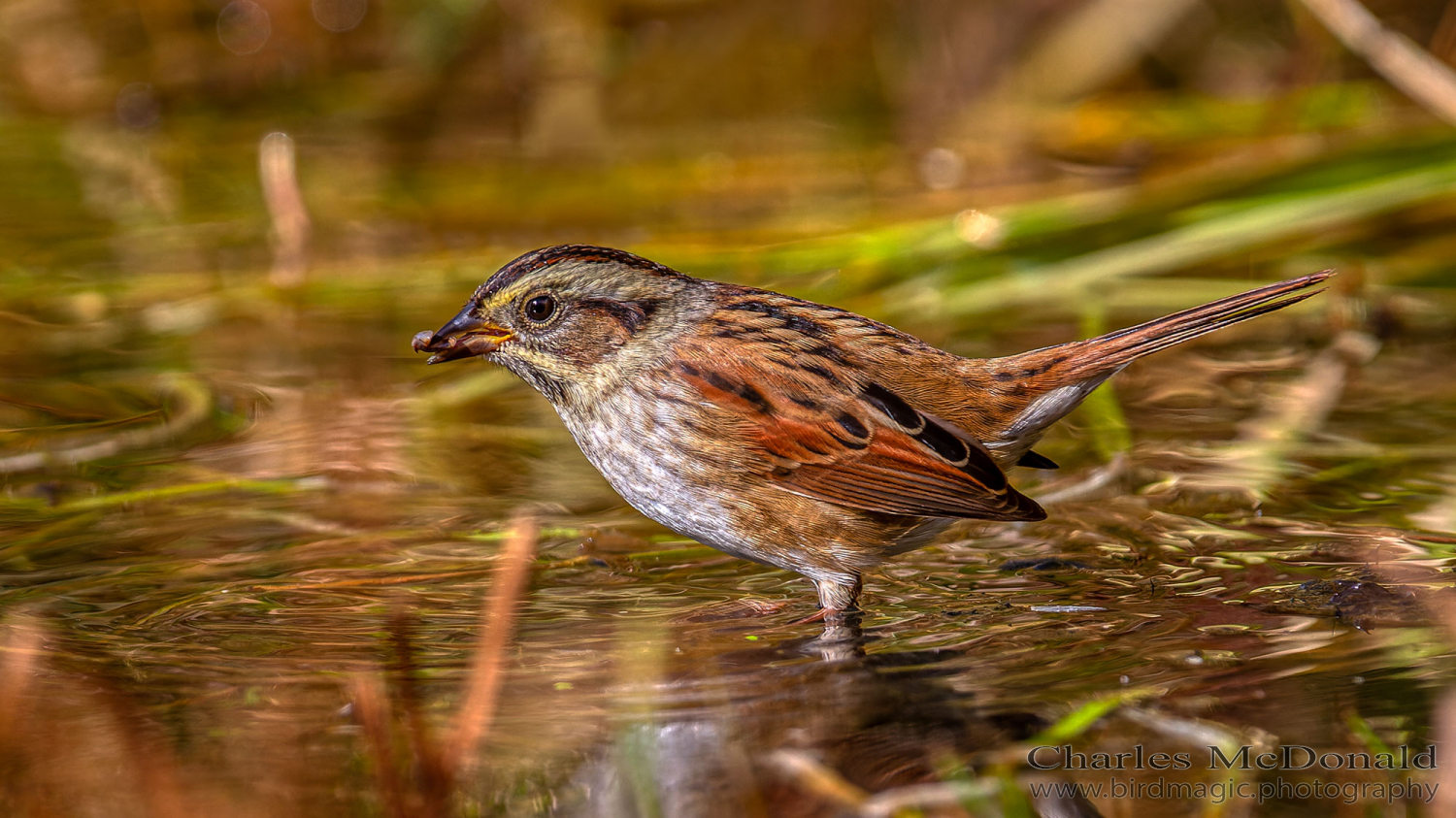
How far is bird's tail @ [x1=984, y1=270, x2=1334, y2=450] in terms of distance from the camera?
→ 4125 mm

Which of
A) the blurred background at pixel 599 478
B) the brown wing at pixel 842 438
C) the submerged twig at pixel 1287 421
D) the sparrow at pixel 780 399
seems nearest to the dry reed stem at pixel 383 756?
the blurred background at pixel 599 478

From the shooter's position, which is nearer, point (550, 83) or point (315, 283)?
point (315, 283)

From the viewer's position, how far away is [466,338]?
14.2 feet

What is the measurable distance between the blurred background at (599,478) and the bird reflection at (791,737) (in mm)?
13

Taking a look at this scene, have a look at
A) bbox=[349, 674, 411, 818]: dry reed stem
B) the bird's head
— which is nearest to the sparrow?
the bird's head

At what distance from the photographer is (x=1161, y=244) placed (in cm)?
629

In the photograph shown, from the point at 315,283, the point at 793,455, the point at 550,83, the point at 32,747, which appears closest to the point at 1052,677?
the point at 793,455

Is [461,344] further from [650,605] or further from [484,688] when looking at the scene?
[484,688]

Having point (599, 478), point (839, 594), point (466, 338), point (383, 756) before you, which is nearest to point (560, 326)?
point (466, 338)

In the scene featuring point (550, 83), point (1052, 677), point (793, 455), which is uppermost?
point (550, 83)

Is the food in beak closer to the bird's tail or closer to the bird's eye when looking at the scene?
the bird's eye

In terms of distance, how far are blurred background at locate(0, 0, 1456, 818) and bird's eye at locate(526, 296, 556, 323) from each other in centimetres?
64

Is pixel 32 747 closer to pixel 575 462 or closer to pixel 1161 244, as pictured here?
pixel 575 462

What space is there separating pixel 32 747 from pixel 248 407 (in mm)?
2752
